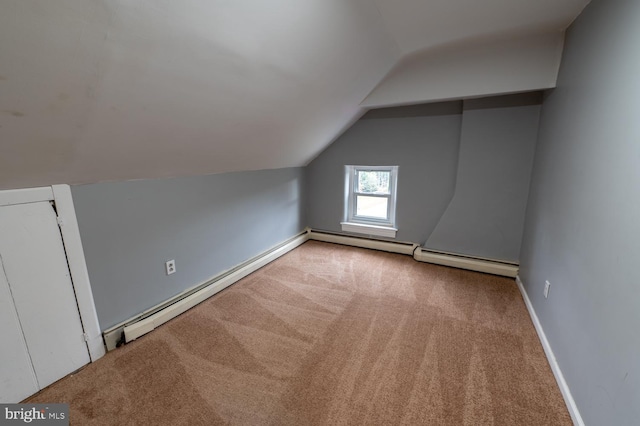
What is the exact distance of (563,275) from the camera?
164 cm

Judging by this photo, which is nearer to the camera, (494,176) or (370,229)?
(494,176)

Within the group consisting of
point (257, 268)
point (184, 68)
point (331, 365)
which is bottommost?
point (331, 365)

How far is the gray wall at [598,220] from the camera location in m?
1.03

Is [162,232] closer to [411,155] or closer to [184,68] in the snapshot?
[184,68]

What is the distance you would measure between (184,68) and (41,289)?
147 centimetres

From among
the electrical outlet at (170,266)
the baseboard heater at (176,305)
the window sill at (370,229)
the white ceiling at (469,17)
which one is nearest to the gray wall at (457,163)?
the window sill at (370,229)

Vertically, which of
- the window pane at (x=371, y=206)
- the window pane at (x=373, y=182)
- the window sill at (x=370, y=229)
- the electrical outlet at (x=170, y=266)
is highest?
the window pane at (x=373, y=182)

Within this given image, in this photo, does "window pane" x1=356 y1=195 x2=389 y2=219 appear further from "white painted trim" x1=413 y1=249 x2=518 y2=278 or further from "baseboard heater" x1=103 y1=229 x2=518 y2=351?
"white painted trim" x1=413 y1=249 x2=518 y2=278

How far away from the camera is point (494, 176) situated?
111 inches

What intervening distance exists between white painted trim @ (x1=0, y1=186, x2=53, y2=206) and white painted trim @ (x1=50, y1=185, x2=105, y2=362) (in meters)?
0.03

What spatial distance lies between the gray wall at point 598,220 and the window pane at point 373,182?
1834 mm

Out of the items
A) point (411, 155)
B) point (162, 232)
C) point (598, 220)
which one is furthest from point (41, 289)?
point (411, 155)

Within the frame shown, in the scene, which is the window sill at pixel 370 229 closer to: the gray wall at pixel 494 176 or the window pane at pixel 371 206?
the window pane at pixel 371 206

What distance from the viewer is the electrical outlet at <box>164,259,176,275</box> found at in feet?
7.02
